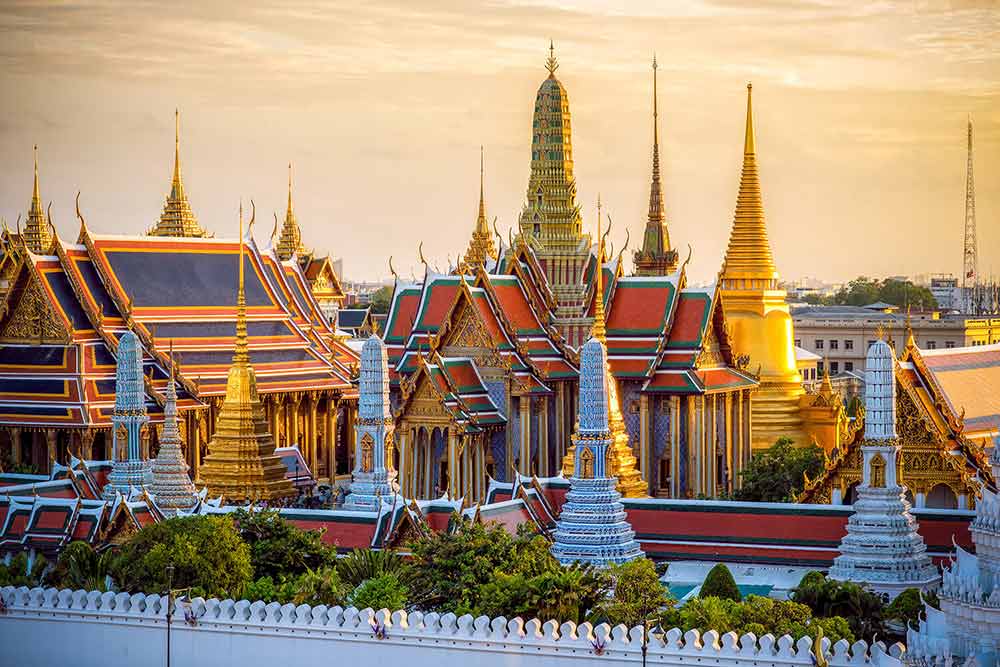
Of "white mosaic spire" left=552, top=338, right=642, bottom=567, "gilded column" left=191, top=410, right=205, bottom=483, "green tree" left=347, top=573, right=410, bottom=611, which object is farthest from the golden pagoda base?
"green tree" left=347, top=573, right=410, bottom=611

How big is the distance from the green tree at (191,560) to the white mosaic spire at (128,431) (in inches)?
257

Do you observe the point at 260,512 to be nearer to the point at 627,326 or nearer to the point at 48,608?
the point at 48,608

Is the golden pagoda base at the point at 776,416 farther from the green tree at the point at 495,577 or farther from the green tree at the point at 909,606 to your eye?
the green tree at the point at 909,606

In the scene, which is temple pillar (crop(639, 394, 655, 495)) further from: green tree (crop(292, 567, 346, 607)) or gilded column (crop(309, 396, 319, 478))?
green tree (crop(292, 567, 346, 607))

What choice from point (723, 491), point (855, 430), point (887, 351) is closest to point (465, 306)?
point (723, 491)

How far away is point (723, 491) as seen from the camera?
156 ft

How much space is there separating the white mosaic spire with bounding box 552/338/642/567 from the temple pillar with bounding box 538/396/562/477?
11.6 m

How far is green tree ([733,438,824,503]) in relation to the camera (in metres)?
43.0

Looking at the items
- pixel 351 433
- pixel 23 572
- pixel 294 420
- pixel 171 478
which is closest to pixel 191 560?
pixel 23 572

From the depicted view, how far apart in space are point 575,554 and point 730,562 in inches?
107

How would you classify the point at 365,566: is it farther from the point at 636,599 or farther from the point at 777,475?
the point at 777,475

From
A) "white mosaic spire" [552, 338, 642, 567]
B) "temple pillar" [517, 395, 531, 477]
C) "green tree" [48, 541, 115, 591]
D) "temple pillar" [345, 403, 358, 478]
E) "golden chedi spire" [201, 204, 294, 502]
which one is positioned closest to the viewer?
"green tree" [48, 541, 115, 591]

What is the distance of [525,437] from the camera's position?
46344mm

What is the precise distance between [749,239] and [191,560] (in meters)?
28.4
